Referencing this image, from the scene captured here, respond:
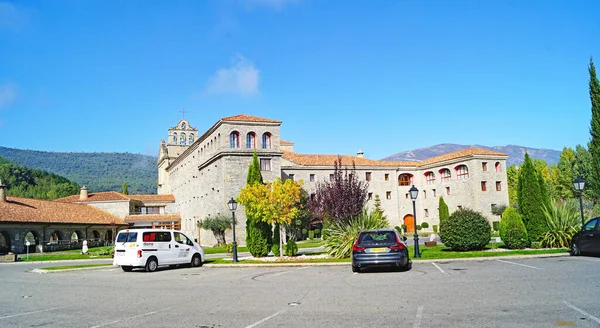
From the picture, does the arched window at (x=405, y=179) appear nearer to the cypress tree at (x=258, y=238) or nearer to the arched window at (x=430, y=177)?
the arched window at (x=430, y=177)

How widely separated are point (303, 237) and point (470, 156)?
21894 millimetres

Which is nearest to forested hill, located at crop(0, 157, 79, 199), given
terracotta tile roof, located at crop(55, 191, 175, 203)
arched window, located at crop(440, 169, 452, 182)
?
terracotta tile roof, located at crop(55, 191, 175, 203)

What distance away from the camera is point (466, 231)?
2094 centimetres

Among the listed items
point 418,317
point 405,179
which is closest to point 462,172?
point 405,179

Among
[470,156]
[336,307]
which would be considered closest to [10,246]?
[336,307]

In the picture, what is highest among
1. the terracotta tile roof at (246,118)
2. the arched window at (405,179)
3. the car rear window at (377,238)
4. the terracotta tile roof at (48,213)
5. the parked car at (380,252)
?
the terracotta tile roof at (246,118)

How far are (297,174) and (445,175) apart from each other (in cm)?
1921

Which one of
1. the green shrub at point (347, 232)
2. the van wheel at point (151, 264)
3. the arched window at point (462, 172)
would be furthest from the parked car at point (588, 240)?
the arched window at point (462, 172)

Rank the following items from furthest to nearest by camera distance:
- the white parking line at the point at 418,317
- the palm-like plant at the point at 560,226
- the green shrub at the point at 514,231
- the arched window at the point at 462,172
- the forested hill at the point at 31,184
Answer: the forested hill at the point at 31,184
the arched window at the point at 462,172
the green shrub at the point at 514,231
the palm-like plant at the point at 560,226
the white parking line at the point at 418,317

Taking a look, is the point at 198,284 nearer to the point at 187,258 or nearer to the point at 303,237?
the point at 187,258

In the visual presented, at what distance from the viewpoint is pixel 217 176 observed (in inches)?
1654

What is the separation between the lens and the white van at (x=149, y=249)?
18.6 meters

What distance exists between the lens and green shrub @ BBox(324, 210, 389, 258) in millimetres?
20484

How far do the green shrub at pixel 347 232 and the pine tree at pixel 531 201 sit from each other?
797cm
